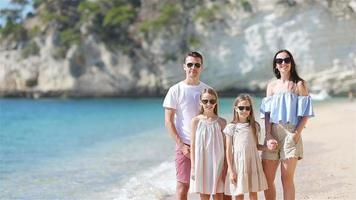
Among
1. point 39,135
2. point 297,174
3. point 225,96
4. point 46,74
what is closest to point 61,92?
point 46,74

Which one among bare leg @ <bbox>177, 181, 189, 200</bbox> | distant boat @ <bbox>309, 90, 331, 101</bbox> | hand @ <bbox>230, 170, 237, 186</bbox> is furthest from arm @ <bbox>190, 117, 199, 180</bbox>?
distant boat @ <bbox>309, 90, 331, 101</bbox>

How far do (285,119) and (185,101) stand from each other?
103 cm

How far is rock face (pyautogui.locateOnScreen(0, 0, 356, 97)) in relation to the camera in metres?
43.1

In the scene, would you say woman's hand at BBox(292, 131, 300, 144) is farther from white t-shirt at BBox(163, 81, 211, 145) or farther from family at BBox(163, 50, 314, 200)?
white t-shirt at BBox(163, 81, 211, 145)

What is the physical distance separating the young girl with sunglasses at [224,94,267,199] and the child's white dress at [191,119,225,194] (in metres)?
0.11

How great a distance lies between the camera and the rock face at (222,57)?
43062 millimetres

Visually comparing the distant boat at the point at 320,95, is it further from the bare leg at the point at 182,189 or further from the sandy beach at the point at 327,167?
the bare leg at the point at 182,189

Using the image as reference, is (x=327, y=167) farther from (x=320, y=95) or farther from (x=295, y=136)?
(x=320, y=95)

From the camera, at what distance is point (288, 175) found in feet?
17.1

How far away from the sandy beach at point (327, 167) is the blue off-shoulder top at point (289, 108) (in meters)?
2.34

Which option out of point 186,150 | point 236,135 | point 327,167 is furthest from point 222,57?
point 236,135

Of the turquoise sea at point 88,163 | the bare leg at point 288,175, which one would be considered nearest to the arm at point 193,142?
the bare leg at point 288,175

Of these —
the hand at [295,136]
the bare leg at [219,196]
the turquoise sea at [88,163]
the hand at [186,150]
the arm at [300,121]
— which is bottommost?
the turquoise sea at [88,163]

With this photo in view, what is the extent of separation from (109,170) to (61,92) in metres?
40.6
